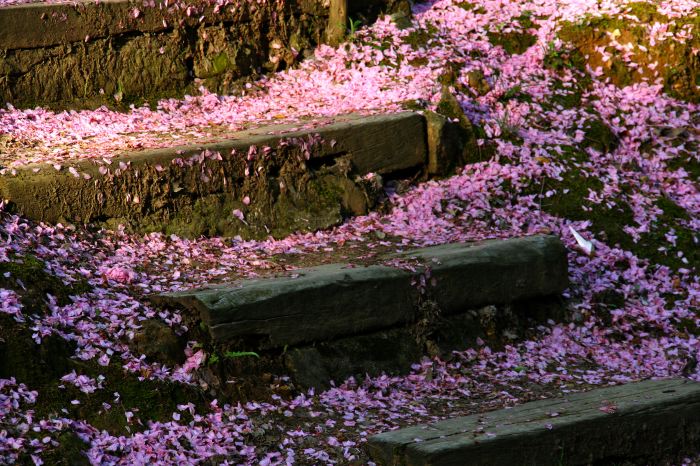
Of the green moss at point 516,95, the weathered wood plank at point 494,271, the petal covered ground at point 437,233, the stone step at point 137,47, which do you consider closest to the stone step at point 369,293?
the weathered wood plank at point 494,271

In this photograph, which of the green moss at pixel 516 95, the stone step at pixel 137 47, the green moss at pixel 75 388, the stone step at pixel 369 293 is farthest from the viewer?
the green moss at pixel 516 95

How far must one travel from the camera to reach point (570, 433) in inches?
158

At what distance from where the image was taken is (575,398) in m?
4.41

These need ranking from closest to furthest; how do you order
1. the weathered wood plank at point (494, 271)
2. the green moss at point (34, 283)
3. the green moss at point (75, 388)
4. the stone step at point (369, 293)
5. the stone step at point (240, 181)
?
the green moss at point (75, 388)
the green moss at point (34, 283)
the stone step at point (369, 293)
the weathered wood plank at point (494, 271)
the stone step at point (240, 181)

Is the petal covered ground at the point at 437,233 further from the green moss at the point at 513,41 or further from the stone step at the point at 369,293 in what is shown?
the stone step at the point at 369,293

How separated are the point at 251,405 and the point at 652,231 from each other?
351cm

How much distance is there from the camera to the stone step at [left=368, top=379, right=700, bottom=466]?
12.4 feet

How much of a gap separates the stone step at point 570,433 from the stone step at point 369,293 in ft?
2.89

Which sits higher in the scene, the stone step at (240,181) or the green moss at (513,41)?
the green moss at (513,41)

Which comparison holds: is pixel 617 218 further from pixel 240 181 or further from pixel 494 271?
pixel 240 181

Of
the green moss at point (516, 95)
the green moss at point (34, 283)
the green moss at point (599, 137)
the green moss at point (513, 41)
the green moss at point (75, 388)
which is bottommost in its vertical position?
the green moss at point (75, 388)

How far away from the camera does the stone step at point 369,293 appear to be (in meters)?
4.45

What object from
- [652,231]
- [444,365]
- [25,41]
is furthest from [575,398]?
[25,41]

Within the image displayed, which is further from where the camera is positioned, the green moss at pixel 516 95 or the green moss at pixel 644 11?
the green moss at pixel 644 11
